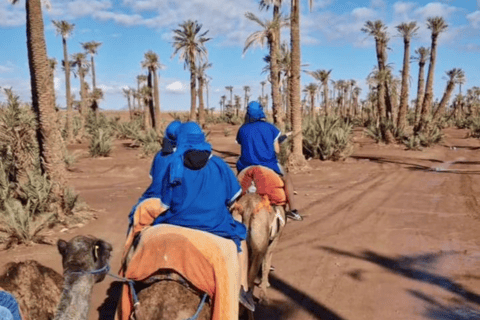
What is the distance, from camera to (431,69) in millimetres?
27641

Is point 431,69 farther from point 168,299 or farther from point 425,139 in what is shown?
point 168,299

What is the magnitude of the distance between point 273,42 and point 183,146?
1966 centimetres

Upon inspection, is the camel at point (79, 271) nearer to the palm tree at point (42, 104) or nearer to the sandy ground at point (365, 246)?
the sandy ground at point (365, 246)

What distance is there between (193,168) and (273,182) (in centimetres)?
265

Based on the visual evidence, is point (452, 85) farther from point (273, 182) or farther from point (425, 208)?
point (273, 182)

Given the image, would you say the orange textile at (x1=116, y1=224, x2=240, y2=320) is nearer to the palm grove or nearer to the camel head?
the camel head

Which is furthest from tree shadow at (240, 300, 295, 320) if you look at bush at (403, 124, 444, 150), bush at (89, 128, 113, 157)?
bush at (403, 124, 444, 150)

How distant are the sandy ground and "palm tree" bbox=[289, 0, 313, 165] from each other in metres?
1.55

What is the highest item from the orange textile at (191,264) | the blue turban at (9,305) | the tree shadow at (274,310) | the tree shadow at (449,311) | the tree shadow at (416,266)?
the blue turban at (9,305)

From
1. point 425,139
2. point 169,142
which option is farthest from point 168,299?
point 425,139

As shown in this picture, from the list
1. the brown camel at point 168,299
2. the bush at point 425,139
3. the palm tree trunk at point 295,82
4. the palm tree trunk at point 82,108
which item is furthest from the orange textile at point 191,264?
the palm tree trunk at point 82,108

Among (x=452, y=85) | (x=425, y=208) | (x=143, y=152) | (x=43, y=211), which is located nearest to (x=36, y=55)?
(x=43, y=211)

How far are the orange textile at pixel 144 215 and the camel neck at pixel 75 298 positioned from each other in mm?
1796

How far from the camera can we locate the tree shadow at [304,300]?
5.40 metres
